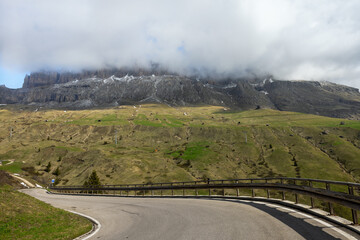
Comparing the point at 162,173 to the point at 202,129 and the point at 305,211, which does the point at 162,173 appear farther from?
the point at 202,129

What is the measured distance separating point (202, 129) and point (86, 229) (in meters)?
166

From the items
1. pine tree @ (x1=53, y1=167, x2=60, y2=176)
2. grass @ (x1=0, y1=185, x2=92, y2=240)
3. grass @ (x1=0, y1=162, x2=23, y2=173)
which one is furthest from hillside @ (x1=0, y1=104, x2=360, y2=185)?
grass @ (x1=0, y1=185, x2=92, y2=240)

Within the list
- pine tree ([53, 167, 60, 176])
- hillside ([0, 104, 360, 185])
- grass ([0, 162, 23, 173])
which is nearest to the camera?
hillside ([0, 104, 360, 185])

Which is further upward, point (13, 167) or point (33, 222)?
point (13, 167)

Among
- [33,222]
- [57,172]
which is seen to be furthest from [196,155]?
[33,222]

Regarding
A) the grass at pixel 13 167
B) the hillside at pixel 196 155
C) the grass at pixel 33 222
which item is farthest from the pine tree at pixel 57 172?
the grass at pixel 33 222

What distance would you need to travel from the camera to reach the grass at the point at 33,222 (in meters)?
11.7

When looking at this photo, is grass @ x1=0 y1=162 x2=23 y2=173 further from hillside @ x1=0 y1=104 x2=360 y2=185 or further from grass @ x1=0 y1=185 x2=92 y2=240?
grass @ x1=0 y1=185 x2=92 y2=240

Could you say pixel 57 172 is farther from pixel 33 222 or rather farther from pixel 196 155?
pixel 33 222

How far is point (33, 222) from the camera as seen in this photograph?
44.0 feet

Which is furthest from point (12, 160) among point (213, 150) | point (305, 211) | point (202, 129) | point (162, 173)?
point (305, 211)

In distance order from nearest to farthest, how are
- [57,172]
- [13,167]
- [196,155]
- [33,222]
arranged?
[33,222] < [57,172] < [13,167] < [196,155]

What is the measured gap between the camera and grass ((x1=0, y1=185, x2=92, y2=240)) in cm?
1170

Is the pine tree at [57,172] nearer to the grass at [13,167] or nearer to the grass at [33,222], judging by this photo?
the grass at [13,167]
